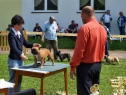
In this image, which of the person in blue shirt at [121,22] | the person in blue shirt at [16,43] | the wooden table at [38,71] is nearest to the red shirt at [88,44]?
the wooden table at [38,71]

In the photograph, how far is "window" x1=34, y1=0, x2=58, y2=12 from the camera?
2395 cm

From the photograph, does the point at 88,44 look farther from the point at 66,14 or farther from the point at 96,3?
the point at 96,3

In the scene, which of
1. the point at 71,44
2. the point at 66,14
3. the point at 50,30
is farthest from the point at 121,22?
the point at 50,30

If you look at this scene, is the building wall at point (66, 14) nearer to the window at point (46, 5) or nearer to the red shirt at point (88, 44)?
the window at point (46, 5)

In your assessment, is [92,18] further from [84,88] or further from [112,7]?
[112,7]

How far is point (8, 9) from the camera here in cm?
2414

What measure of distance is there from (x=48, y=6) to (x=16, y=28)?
17.8m

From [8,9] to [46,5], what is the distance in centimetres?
282

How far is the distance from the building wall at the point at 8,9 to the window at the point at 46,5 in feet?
4.10

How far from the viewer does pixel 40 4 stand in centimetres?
2431

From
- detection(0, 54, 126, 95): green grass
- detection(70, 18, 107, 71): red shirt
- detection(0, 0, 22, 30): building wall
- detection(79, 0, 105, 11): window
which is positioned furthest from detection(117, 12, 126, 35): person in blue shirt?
detection(70, 18, 107, 71): red shirt

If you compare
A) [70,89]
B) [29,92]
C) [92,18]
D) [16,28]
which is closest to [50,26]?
[70,89]

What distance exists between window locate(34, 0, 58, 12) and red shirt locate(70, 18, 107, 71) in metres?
18.6

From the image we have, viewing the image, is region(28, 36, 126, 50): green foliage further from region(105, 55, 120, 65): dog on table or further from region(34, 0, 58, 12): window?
region(105, 55, 120, 65): dog on table
